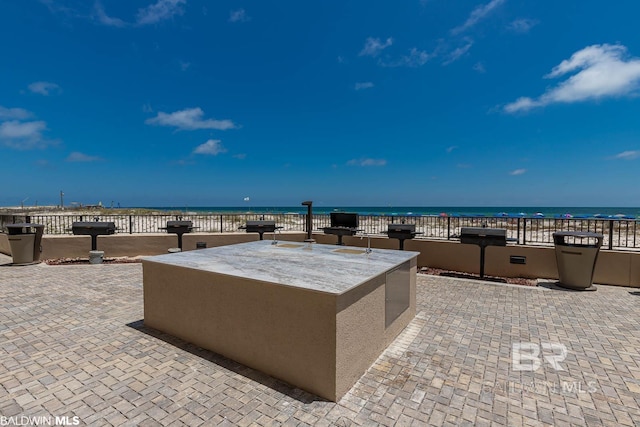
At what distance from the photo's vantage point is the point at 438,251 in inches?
332

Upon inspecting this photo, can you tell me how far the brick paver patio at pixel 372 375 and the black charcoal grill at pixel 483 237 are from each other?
1.93 meters

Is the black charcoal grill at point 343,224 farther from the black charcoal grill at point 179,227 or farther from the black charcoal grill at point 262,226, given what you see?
the black charcoal grill at point 179,227

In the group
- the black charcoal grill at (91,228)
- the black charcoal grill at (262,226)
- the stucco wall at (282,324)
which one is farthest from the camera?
the black charcoal grill at (262,226)

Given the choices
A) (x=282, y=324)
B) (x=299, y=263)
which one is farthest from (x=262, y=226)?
(x=282, y=324)

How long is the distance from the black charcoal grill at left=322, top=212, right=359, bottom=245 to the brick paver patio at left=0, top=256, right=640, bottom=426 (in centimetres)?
391

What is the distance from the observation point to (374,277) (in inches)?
131

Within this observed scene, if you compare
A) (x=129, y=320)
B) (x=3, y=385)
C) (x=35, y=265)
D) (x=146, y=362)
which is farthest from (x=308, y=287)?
(x=35, y=265)

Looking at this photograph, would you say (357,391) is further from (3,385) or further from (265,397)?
(3,385)

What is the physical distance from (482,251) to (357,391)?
5719 millimetres

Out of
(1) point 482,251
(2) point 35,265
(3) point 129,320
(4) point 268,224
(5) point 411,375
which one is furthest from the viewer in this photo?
(4) point 268,224

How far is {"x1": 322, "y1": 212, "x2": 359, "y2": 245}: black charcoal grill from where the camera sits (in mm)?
8844

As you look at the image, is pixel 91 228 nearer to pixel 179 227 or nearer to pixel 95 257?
pixel 95 257

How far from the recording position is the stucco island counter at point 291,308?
9.21ft

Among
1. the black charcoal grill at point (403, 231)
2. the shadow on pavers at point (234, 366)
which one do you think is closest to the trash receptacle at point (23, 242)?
the shadow on pavers at point (234, 366)
